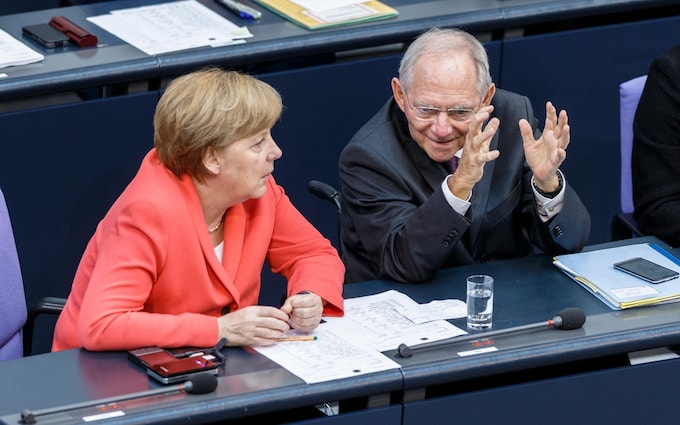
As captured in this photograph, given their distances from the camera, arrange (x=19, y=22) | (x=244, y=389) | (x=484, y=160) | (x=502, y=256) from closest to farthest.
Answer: (x=244, y=389) < (x=484, y=160) < (x=502, y=256) < (x=19, y=22)

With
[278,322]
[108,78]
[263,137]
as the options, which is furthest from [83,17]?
[278,322]

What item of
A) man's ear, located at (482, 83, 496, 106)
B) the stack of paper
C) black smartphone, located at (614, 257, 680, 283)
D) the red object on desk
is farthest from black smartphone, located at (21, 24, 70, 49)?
black smartphone, located at (614, 257, 680, 283)

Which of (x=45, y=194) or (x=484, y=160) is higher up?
(x=484, y=160)

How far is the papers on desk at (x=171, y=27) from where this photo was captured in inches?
179

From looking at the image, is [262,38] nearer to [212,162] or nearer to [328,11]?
[328,11]

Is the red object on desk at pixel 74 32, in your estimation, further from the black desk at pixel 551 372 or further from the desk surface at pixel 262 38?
the black desk at pixel 551 372

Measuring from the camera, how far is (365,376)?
10.3 ft

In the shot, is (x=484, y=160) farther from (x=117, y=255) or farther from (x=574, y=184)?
(x=574, y=184)

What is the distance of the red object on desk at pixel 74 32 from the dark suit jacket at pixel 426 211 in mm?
1087

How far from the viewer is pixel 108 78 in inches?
170

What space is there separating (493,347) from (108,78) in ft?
5.42

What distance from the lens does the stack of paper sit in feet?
15.4

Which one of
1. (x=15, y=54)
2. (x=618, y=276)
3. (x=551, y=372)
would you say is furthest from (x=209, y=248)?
(x=15, y=54)

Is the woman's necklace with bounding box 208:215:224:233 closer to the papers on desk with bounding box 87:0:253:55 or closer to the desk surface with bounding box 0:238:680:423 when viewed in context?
the desk surface with bounding box 0:238:680:423
